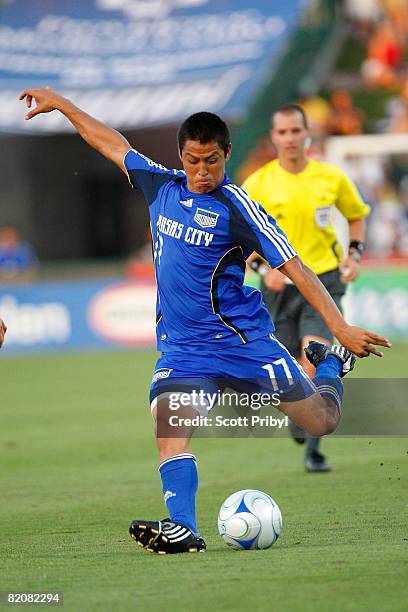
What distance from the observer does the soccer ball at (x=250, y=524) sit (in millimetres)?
6262

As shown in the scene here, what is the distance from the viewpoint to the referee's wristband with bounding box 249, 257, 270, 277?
959 cm

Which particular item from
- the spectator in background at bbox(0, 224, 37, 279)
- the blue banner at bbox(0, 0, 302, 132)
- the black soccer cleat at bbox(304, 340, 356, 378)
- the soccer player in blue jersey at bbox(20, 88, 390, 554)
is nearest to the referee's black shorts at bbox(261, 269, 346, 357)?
the black soccer cleat at bbox(304, 340, 356, 378)

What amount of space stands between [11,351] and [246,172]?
6.13 meters

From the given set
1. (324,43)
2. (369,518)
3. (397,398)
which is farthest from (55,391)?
(324,43)

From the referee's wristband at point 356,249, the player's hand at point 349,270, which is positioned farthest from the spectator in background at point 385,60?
the player's hand at point 349,270

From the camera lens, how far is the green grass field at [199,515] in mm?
5168

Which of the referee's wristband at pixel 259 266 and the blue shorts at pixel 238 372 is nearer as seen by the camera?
the blue shorts at pixel 238 372

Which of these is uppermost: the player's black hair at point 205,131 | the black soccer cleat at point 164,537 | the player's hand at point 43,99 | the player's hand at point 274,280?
the player's hand at point 43,99

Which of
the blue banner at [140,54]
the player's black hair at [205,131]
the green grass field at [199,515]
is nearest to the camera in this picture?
the green grass field at [199,515]

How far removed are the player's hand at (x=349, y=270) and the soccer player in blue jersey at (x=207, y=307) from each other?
2.93 metres

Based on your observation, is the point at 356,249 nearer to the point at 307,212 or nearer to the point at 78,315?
the point at 307,212

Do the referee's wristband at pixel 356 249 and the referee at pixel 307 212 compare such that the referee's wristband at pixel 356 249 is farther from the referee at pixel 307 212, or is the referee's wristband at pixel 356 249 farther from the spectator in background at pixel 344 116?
the spectator in background at pixel 344 116

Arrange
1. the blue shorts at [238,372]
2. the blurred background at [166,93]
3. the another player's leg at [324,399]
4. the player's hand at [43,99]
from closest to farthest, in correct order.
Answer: the blue shorts at [238,372]
the another player's leg at [324,399]
the player's hand at [43,99]
the blurred background at [166,93]

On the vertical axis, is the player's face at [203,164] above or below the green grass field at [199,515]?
above
